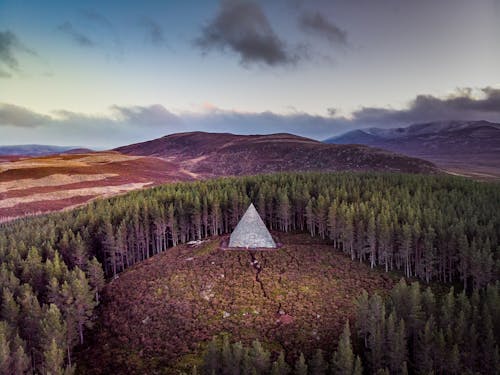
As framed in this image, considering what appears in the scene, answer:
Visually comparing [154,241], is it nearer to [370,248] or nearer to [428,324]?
[370,248]

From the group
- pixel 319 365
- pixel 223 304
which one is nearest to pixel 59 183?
pixel 223 304

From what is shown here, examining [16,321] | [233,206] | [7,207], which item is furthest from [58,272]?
[7,207]

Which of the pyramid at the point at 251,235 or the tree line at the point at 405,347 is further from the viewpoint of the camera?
the pyramid at the point at 251,235

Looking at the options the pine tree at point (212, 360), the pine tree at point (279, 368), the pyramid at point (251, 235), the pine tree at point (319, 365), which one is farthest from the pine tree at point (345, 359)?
the pyramid at point (251, 235)

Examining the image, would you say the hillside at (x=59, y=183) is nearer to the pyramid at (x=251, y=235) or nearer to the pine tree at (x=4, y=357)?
the pyramid at (x=251, y=235)

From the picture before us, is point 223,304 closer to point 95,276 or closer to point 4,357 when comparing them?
point 95,276

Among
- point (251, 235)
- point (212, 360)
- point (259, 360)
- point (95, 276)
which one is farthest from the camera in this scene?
point (251, 235)
